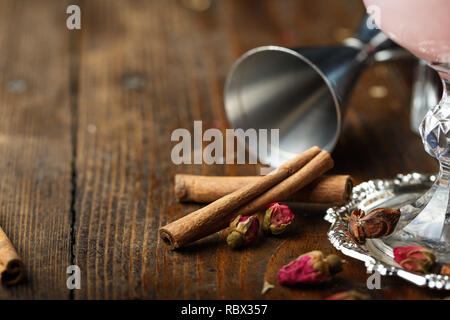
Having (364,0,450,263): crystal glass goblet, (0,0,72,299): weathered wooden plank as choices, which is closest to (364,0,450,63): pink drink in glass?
(364,0,450,263): crystal glass goblet

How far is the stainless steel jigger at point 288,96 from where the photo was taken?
1.19m

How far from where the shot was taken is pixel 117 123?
4.41ft

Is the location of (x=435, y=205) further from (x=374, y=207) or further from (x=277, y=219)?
(x=277, y=219)

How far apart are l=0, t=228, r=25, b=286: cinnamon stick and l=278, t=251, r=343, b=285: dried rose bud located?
1.17ft

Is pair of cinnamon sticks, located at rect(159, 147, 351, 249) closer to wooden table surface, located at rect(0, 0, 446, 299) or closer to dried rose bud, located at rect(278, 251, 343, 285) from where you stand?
wooden table surface, located at rect(0, 0, 446, 299)

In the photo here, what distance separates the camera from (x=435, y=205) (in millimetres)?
958

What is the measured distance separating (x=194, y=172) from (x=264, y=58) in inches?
10.2

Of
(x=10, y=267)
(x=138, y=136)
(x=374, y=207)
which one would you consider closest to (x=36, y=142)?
(x=138, y=136)

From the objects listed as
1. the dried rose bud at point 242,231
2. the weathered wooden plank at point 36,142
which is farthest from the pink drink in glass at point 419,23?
the weathered wooden plank at point 36,142

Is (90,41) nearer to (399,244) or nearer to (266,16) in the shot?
(266,16)

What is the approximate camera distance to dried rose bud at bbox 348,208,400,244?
0.91m
